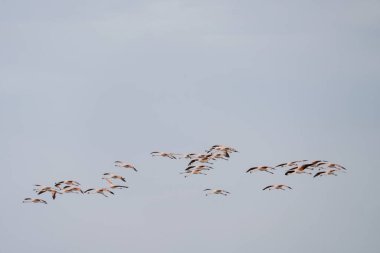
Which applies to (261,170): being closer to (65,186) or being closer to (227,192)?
(227,192)

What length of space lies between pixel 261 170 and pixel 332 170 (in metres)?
10.2

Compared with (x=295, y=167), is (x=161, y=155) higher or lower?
higher

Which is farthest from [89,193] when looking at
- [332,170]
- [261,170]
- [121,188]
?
[332,170]

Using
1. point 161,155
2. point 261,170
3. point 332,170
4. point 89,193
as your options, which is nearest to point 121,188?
point 89,193

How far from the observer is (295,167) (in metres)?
106

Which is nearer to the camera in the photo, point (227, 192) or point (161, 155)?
point (227, 192)

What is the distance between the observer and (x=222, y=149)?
361 feet

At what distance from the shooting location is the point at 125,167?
11081cm

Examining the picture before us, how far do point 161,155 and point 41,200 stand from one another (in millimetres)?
19419

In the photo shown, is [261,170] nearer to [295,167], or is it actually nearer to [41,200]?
[295,167]

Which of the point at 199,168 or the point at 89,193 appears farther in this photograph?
the point at 199,168

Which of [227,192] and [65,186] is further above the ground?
[65,186]

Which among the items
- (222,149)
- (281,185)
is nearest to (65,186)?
(222,149)

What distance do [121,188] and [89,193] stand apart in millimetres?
4561
